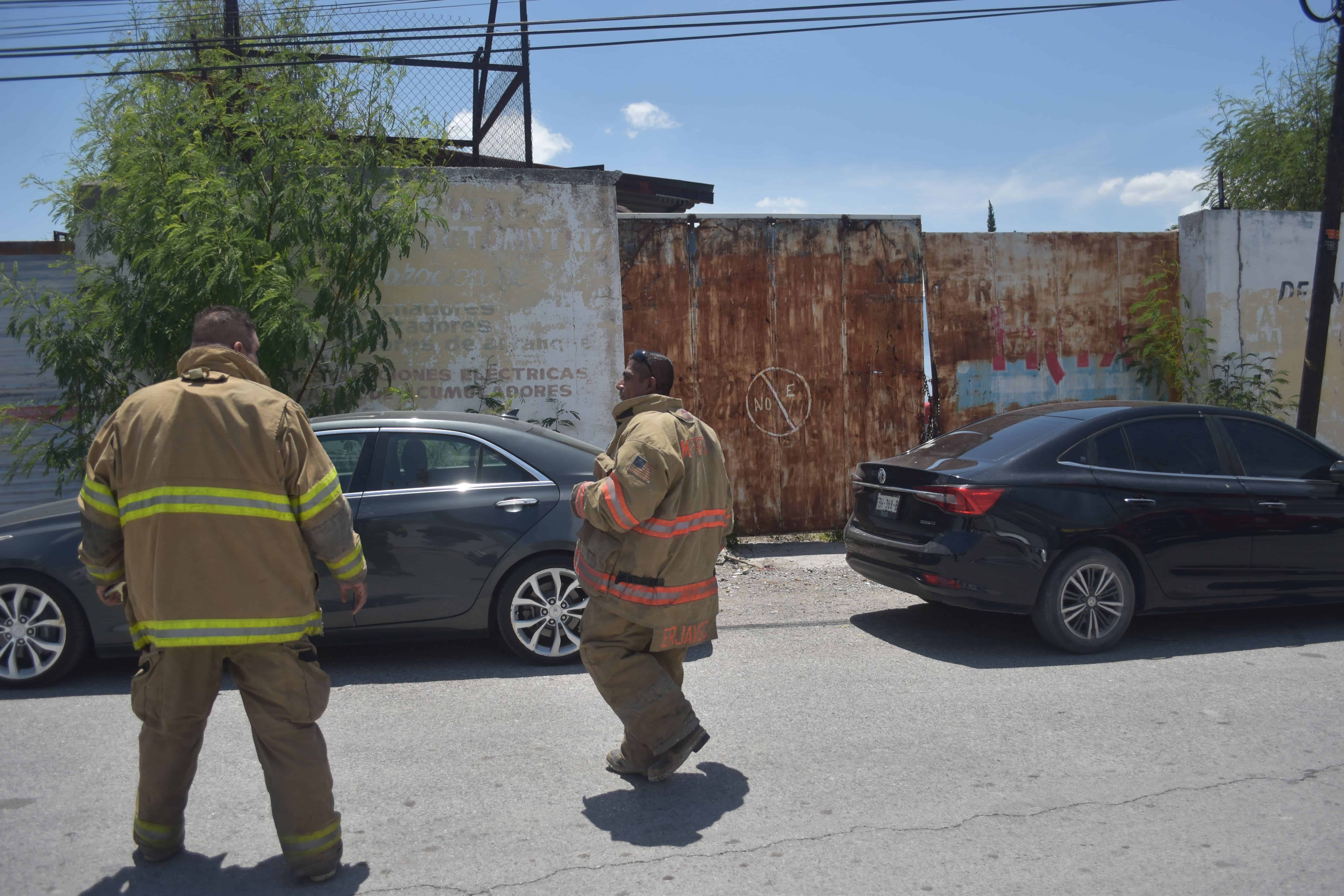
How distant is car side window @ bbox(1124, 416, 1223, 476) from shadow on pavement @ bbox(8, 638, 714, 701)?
3053 mm

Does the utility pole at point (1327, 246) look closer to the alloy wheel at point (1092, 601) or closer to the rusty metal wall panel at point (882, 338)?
the rusty metal wall panel at point (882, 338)

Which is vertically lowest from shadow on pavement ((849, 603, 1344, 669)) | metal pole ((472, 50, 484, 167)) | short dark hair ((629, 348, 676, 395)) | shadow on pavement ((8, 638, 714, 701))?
shadow on pavement ((849, 603, 1344, 669))

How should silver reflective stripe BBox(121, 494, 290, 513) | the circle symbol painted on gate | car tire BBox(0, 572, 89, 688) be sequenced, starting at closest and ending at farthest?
silver reflective stripe BBox(121, 494, 290, 513), car tire BBox(0, 572, 89, 688), the circle symbol painted on gate

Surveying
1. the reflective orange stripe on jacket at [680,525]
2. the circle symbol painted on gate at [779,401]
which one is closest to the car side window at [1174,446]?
the reflective orange stripe on jacket at [680,525]

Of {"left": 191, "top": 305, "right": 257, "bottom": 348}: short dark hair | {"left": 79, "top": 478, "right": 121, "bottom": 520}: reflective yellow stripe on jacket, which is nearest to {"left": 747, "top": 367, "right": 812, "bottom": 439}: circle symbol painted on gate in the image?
{"left": 191, "top": 305, "right": 257, "bottom": 348}: short dark hair

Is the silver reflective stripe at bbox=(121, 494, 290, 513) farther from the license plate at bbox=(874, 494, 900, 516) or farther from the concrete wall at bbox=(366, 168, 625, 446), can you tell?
the concrete wall at bbox=(366, 168, 625, 446)

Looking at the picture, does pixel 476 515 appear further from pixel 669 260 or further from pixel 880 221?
pixel 880 221

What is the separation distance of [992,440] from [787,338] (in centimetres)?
413

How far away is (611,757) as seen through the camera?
4059 mm

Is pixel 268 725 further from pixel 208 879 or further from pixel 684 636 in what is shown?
pixel 684 636

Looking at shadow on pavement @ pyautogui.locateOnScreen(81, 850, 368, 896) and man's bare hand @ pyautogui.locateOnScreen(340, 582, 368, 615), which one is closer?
shadow on pavement @ pyautogui.locateOnScreen(81, 850, 368, 896)

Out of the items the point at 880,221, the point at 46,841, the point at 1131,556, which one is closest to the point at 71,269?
the point at 46,841

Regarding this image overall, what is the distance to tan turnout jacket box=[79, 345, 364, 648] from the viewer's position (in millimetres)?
2963

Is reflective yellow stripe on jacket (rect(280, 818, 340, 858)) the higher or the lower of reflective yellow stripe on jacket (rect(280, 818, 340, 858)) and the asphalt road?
the higher
